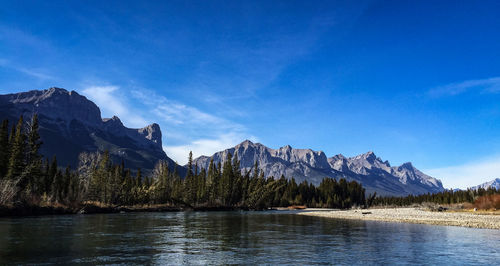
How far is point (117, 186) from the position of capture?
109500mm

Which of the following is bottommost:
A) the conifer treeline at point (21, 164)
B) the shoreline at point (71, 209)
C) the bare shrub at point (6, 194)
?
the shoreline at point (71, 209)

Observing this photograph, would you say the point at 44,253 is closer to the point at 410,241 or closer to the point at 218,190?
the point at 410,241

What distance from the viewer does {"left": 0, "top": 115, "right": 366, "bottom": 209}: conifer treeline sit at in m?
78.3

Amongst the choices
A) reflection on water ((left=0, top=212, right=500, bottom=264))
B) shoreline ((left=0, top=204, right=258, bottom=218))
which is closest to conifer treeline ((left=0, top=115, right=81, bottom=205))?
shoreline ((left=0, top=204, right=258, bottom=218))

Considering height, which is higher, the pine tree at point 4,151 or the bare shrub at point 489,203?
the pine tree at point 4,151

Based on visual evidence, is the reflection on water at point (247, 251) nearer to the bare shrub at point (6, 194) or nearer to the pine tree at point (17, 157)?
the bare shrub at point (6, 194)

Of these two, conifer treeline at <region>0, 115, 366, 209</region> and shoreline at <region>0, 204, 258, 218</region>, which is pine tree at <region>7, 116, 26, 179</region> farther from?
shoreline at <region>0, 204, 258, 218</region>

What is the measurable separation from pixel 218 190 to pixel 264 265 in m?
124

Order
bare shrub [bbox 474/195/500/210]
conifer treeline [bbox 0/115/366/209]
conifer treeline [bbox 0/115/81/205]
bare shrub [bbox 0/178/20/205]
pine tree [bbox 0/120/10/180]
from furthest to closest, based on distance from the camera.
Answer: bare shrub [bbox 474/195/500/210], conifer treeline [bbox 0/115/366/209], pine tree [bbox 0/120/10/180], conifer treeline [bbox 0/115/81/205], bare shrub [bbox 0/178/20/205]

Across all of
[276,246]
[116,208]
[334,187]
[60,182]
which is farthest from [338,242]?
[334,187]

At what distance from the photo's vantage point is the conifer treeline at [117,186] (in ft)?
257

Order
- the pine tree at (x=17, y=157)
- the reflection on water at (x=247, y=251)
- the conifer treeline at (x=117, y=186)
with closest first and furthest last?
the reflection on water at (x=247, y=251), the pine tree at (x=17, y=157), the conifer treeline at (x=117, y=186)

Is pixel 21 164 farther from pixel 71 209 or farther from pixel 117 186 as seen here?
pixel 117 186

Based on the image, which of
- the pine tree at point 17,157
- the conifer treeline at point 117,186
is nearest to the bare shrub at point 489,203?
the conifer treeline at point 117,186
